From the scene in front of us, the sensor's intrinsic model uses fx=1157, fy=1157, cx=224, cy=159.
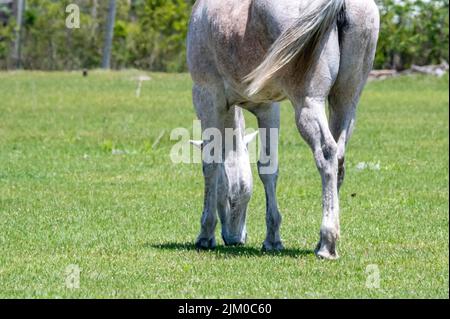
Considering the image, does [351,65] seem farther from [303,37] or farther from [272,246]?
[272,246]

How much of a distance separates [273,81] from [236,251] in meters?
1.53

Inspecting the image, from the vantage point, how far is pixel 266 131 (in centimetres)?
920

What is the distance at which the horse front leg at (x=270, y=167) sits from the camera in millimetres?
8984

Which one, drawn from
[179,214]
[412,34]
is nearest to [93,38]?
[412,34]

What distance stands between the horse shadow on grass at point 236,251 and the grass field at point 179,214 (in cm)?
2

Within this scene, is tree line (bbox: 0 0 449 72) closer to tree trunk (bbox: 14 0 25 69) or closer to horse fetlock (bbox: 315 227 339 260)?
tree trunk (bbox: 14 0 25 69)

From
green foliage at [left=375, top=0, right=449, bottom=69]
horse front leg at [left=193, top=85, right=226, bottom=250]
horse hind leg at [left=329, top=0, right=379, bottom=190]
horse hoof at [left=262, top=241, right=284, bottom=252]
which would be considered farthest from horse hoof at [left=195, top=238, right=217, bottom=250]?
green foliage at [left=375, top=0, right=449, bottom=69]

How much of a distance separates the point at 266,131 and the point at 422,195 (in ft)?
13.3

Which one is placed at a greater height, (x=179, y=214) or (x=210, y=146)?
(x=210, y=146)

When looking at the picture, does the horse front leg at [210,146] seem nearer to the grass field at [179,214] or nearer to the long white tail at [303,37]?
the grass field at [179,214]

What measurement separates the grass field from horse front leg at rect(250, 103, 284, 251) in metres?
0.16

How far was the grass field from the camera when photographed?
753 cm

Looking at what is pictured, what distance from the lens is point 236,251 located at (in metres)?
8.95
